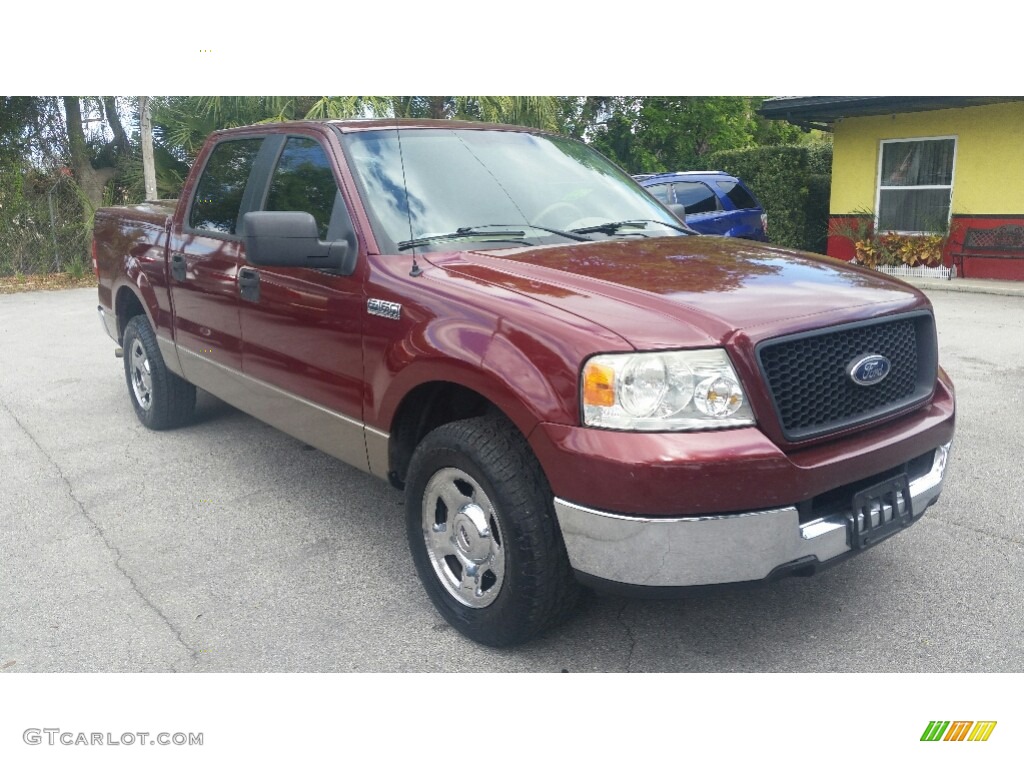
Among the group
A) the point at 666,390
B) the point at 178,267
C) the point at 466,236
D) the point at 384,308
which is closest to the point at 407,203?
the point at 466,236

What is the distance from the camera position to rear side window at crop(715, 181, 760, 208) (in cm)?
1185

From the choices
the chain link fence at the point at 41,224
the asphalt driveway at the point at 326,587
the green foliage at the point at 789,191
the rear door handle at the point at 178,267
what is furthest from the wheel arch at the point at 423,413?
the chain link fence at the point at 41,224

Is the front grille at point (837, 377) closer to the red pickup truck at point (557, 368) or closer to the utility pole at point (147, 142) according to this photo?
the red pickup truck at point (557, 368)

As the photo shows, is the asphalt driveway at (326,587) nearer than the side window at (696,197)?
Yes

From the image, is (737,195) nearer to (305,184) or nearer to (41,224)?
(305,184)

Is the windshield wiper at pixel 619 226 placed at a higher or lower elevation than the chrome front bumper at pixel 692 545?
higher

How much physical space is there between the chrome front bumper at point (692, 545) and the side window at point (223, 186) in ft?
9.51

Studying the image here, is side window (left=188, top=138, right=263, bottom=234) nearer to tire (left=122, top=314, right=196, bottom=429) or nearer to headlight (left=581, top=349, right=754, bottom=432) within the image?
tire (left=122, top=314, right=196, bottom=429)

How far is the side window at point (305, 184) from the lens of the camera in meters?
3.79

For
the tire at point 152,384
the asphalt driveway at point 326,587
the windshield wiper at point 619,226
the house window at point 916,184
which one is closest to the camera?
the asphalt driveway at point 326,587

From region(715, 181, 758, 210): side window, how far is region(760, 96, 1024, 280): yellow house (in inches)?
128

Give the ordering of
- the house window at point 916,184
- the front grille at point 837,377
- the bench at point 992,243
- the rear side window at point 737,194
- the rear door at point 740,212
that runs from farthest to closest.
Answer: the house window at point 916,184 → the bench at point 992,243 → the rear side window at point 737,194 → the rear door at point 740,212 → the front grille at point 837,377

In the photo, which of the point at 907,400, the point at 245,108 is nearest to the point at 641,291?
the point at 907,400
